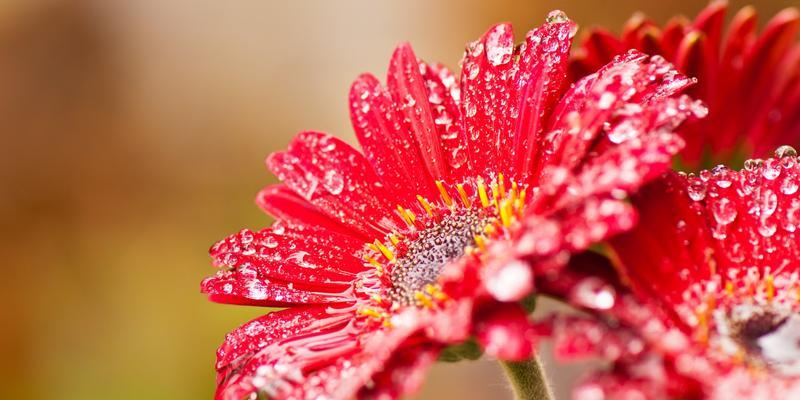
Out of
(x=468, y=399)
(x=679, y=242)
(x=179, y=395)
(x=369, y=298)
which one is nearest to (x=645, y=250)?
(x=679, y=242)

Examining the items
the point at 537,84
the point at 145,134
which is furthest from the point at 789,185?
the point at 145,134

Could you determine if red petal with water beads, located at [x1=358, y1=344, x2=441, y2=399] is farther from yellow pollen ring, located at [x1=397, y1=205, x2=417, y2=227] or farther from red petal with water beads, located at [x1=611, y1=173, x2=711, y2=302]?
yellow pollen ring, located at [x1=397, y1=205, x2=417, y2=227]

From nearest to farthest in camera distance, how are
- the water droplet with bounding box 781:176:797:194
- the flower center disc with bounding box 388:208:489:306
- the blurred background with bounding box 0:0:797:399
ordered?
the water droplet with bounding box 781:176:797:194 → the flower center disc with bounding box 388:208:489:306 → the blurred background with bounding box 0:0:797:399

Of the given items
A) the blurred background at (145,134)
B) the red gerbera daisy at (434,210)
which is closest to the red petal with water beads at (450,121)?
the red gerbera daisy at (434,210)

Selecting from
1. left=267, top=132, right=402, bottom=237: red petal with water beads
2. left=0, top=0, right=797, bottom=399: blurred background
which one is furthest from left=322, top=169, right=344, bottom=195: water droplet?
left=0, top=0, right=797, bottom=399: blurred background

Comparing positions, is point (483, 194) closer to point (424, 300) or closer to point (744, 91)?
point (424, 300)

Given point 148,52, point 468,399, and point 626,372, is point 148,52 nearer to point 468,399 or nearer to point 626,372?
point 468,399
